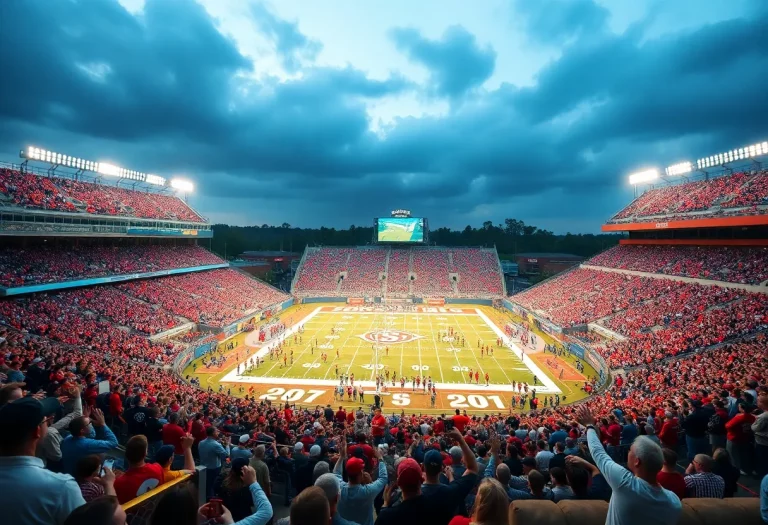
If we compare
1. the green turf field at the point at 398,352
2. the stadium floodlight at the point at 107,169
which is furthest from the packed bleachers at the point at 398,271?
the stadium floodlight at the point at 107,169

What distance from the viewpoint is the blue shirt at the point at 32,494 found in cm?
263

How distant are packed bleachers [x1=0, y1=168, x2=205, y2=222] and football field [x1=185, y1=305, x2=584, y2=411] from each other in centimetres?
2029

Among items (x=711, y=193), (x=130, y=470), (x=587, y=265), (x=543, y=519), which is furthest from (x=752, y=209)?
(x=130, y=470)

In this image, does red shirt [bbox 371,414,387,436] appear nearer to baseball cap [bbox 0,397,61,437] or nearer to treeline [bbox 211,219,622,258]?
baseball cap [bbox 0,397,61,437]

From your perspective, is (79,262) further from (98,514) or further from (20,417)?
(98,514)

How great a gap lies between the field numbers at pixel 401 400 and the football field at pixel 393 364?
0.06 m

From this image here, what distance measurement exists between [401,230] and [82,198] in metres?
49.1

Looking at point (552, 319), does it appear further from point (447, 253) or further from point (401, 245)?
point (401, 245)

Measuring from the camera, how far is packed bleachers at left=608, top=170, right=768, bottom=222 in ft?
127

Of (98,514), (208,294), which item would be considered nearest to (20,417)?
(98,514)

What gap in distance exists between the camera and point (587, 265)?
59.8 metres

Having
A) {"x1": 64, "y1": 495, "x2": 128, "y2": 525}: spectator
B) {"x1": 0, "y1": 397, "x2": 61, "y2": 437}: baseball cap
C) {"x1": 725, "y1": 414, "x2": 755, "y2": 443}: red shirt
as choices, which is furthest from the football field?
{"x1": 64, "y1": 495, "x2": 128, "y2": 525}: spectator

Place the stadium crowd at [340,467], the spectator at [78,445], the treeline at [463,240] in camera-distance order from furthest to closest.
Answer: the treeline at [463,240]
the spectator at [78,445]
the stadium crowd at [340,467]

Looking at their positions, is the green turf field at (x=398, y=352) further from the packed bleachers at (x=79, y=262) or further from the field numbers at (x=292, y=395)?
the packed bleachers at (x=79, y=262)
